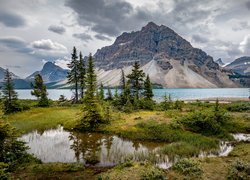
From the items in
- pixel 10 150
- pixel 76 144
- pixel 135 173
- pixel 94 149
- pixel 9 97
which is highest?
pixel 9 97

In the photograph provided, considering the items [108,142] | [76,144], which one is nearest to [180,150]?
[108,142]

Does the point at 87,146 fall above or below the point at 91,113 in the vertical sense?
below

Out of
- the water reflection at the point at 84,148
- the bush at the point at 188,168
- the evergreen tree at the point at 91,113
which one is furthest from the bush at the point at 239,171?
the evergreen tree at the point at 91,113

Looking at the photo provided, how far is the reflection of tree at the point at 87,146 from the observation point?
71.2 ft

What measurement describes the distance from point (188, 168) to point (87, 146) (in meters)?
13.2

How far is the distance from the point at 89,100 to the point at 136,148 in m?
13.9

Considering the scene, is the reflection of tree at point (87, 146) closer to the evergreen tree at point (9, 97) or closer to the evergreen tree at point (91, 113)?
the evergreen tree at point (91, 113)

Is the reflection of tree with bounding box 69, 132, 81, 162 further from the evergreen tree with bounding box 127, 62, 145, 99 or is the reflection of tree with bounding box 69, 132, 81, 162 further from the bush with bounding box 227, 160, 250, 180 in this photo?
the evergreen tree with bounding box 127, 62, 145, 99

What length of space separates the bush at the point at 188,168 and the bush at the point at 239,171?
190 cm

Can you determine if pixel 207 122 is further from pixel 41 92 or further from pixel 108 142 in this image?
pixel 41 92

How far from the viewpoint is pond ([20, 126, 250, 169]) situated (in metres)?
21.0

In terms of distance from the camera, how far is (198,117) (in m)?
33.4

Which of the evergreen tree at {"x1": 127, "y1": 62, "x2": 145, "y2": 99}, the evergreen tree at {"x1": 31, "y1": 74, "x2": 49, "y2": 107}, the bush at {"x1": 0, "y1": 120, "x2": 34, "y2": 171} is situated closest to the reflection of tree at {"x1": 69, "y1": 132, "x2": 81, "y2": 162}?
the bush at {"x1": 0, "y1": 120, "x2": 34, "y2": 171}

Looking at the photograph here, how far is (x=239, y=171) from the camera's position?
15.6m
